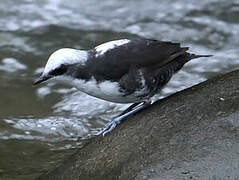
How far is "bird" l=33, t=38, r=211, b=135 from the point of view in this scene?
425 centimetres

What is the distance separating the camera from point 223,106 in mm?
3867

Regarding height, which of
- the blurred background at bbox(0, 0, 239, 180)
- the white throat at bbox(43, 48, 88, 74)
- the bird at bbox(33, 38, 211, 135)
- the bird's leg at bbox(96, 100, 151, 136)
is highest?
the white throat at bbox(43, 48, 88, 74)

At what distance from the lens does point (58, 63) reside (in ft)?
13.8

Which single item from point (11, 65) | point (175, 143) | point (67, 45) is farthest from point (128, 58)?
point (67, 45)

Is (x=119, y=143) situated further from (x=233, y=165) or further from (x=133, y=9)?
(x=133, y=9)

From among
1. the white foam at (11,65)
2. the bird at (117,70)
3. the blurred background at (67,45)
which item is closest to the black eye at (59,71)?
the bird at (117,70)

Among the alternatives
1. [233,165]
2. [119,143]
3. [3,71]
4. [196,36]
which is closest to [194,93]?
[119,143]

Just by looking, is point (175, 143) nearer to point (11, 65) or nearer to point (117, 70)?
point (117, 70)

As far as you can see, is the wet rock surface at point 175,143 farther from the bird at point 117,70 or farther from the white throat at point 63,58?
the white throat at point 63,58

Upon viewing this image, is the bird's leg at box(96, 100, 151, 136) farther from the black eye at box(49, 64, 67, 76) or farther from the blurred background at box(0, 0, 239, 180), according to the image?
the blurred background at box(0, 0, 239, 180)

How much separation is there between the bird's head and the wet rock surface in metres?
0.53

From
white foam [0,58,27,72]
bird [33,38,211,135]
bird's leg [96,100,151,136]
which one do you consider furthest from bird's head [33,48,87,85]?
white foam [0,58,27,72]

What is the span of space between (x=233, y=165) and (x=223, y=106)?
23.4 inches

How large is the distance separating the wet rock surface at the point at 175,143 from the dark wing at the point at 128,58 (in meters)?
0.31
